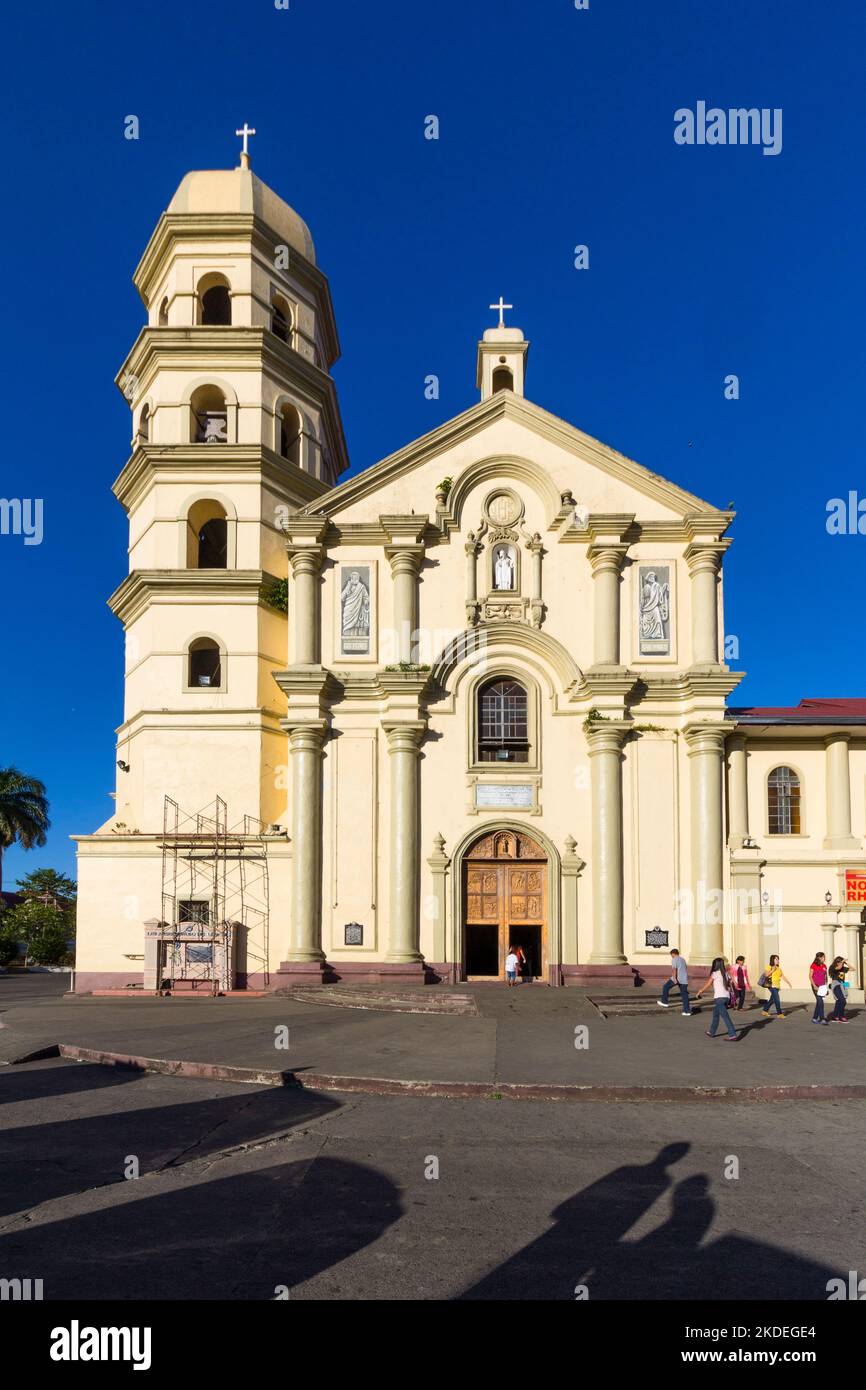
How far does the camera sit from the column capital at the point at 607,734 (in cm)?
2623

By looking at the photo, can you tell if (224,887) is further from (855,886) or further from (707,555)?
(855,886)

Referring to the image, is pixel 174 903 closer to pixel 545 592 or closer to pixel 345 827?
pixel 345 827

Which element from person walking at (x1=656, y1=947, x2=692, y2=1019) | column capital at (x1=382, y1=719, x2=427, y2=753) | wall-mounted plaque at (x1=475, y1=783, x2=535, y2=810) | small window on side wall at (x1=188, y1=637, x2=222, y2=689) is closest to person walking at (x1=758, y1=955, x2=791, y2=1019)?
person walking at (x1=656, y1=947, x2=692, y2=1019)

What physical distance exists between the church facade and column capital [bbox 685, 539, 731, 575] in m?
0.06

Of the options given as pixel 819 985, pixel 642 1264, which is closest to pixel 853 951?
pixel 819 985

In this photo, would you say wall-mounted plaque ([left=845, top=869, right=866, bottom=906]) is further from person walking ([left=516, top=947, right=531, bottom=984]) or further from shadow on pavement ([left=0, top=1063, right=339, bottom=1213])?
shadow on pavement ([left=0, top=1063, right=339, bottom=1213])

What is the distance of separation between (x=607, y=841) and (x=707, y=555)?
7792mm

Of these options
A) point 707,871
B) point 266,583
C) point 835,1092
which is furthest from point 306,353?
point 835,1092

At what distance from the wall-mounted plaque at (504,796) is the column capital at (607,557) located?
5.89 metres

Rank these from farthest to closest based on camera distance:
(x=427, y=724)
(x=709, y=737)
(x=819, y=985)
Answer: (x=427, y=724), (x=709, y=737), (x=819, y=985)

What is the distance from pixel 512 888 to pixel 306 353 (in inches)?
653

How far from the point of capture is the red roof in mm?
26906

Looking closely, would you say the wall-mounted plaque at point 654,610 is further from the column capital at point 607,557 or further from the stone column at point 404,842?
the stone column at point 404,842

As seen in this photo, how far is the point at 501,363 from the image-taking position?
30.2 metres
